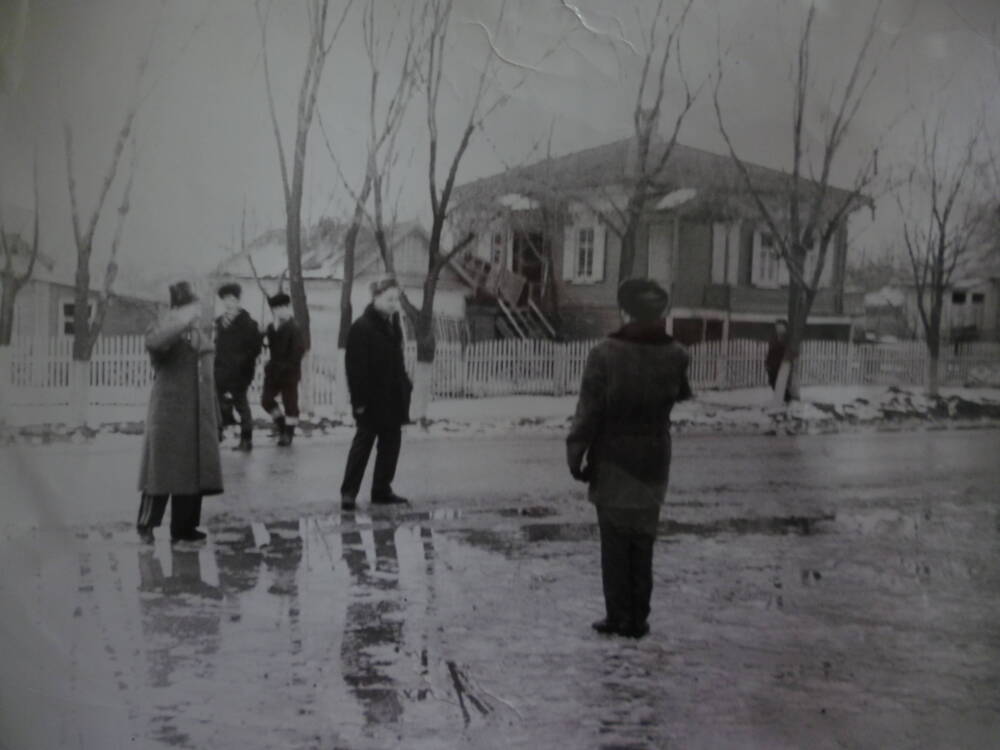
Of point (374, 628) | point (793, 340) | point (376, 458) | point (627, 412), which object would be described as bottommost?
point (374, 628)

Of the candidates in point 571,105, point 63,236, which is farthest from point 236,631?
point 571,105

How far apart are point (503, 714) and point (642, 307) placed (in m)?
0.71

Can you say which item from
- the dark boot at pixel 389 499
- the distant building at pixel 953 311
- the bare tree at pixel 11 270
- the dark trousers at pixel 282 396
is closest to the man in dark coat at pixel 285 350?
the dark trousers at pixel 282 396

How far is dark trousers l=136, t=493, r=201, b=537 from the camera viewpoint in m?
1.70

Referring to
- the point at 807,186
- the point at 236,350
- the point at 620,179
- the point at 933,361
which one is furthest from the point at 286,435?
the point at 933,361

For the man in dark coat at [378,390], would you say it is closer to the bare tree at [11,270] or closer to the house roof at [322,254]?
the house roof at [322,254]

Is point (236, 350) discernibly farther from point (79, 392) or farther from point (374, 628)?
point (374, 628)

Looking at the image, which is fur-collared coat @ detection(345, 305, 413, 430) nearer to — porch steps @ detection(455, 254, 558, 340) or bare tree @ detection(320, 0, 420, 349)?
bare tree @ detection(320, 0, 420, 349)

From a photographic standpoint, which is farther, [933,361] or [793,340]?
[933,361]

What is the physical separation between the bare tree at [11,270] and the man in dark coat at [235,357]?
38 centimetres

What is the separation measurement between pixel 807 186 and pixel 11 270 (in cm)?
148

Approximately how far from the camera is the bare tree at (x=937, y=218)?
184cm

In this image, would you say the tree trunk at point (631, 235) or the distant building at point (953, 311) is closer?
the tree trunk at point (631, 235)

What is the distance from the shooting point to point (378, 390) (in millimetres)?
1738
